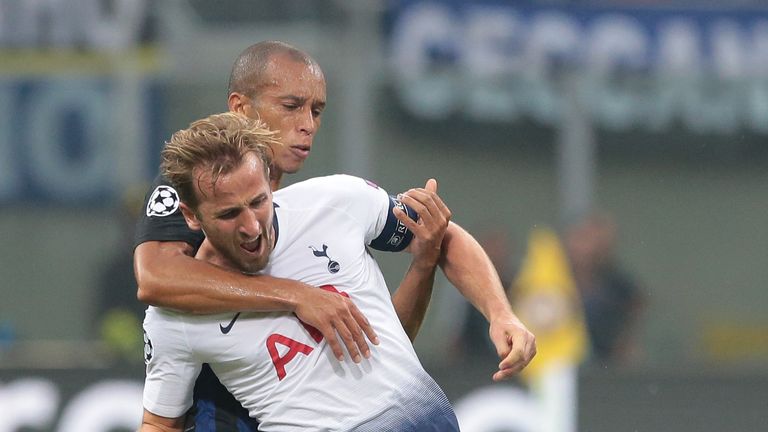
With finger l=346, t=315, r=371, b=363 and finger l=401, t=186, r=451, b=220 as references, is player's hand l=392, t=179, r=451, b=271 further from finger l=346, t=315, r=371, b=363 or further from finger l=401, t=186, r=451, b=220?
finger l=346, t=315, r=371, b=363

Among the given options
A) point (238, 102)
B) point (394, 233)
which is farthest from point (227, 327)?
point (238, 102)

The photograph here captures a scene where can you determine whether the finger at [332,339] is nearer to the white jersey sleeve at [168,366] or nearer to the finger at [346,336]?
the finger at [346,336]

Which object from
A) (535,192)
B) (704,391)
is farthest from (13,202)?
(704,391)

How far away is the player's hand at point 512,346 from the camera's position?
3715 mm

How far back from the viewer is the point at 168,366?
12.8ft

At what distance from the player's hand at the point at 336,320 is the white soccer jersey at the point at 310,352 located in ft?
0.18

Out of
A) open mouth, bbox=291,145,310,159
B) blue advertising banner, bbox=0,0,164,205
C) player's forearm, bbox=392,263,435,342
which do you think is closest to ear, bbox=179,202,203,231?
open mouth, bbox=291,145,310,159

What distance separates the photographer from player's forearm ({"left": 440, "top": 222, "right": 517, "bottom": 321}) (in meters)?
4.06

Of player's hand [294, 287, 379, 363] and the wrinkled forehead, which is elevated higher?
the wrinkled forehead

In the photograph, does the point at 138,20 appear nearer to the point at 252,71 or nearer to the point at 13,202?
the point at 13,202


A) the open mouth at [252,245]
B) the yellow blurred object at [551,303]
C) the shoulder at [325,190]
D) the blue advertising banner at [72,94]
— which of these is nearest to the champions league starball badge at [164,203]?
the shoulder at [325,190]

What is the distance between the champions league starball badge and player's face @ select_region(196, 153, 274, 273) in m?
0.37

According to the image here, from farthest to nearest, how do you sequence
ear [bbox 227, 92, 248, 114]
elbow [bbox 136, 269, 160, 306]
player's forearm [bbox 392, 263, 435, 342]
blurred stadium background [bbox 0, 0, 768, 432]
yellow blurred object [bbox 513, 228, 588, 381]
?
blurred stadium background [bbox 0, 0, 768, 432]
yellow blurred object [bbox 513, 228, 588, 381]
ear [bbox 227, 92, 248, 114]
player's forearm [bbox 392, 263, 435, 342]
elbow [bbox 136, 269, 160, 306]

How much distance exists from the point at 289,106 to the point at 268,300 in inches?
34.0
